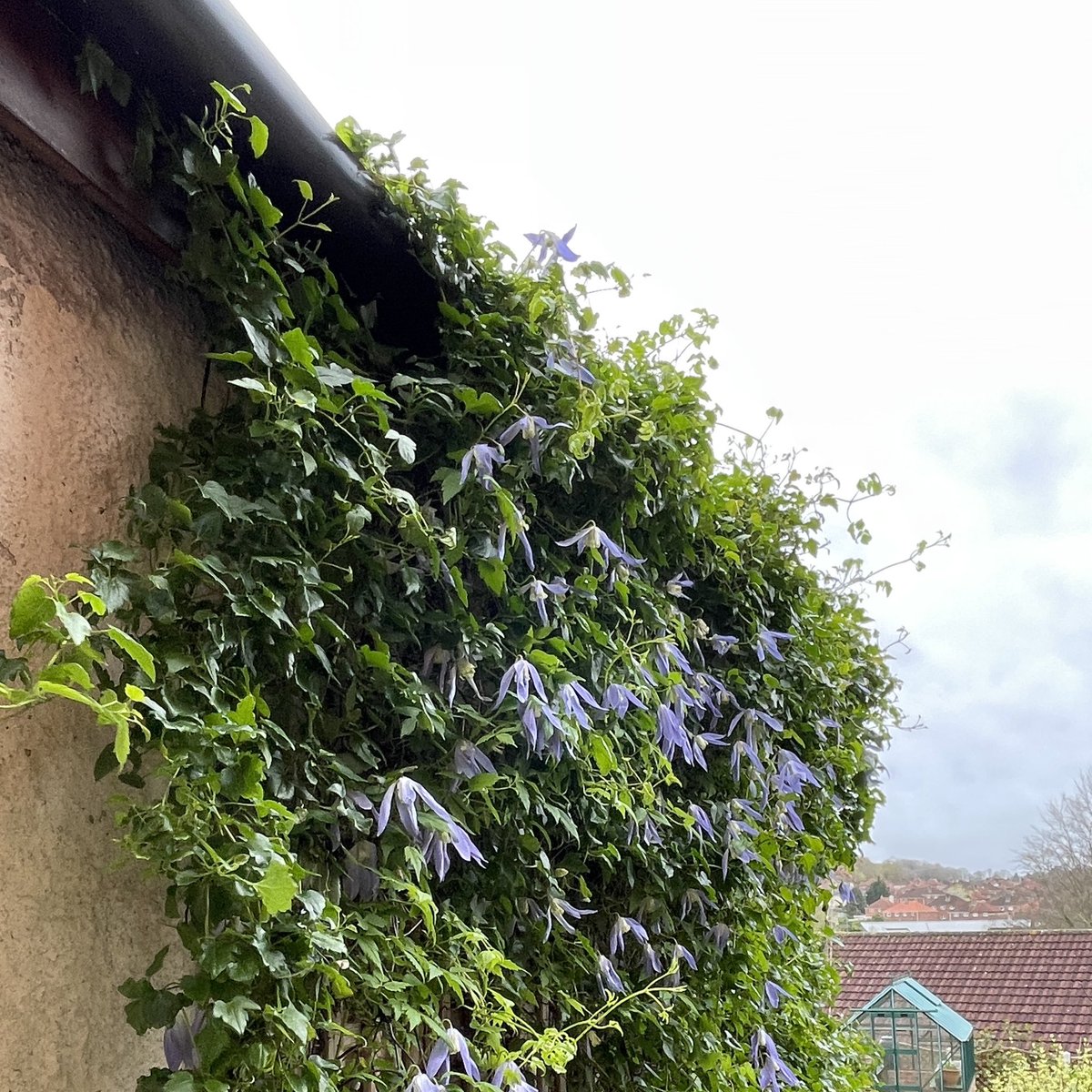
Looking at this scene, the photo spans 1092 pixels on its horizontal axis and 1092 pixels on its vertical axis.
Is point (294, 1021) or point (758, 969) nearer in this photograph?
point (294, 1021)

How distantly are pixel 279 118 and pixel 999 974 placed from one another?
34.1ft

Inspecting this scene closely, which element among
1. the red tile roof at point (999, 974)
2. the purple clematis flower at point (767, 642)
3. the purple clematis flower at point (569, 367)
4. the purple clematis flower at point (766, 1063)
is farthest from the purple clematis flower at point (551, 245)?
the red tile roof at point (999, 974)

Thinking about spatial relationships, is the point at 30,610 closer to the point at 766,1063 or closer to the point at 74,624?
the point at 74,624

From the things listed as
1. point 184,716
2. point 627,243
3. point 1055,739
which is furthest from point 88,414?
point 1055,739

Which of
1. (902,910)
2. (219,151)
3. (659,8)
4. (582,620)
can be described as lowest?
(582,620)

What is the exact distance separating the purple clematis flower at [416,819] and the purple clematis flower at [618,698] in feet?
1.10

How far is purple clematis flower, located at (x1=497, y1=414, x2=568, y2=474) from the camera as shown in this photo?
1.05 meters

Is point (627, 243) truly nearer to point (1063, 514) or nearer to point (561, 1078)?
point (561, 1078)

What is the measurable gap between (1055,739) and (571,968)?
26.8ft

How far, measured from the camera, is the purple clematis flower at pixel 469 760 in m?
0.96

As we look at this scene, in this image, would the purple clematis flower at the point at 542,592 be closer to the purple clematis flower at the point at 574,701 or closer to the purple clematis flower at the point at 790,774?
the purple clematis flower at the point at 574,701

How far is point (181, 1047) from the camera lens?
71 centimetres

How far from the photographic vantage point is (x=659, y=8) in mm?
2531

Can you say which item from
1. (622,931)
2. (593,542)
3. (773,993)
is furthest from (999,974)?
(593,542)
